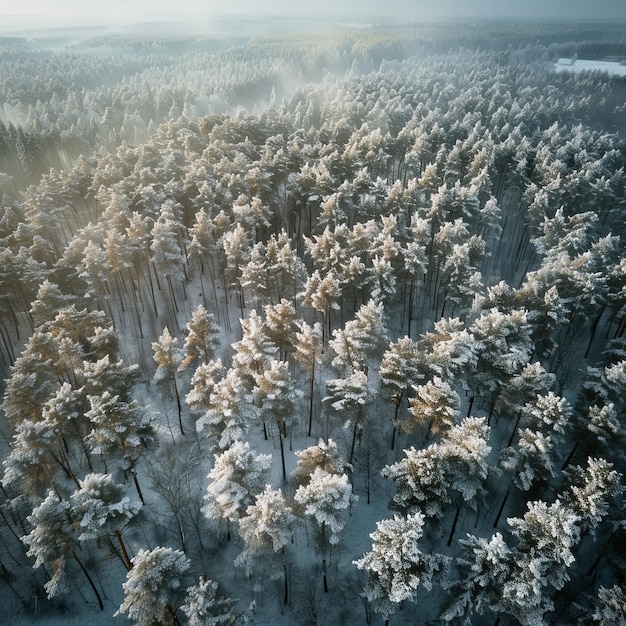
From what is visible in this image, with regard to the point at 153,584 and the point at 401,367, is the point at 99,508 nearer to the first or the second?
the point at 153,584

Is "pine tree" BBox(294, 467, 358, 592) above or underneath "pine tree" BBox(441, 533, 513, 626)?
above

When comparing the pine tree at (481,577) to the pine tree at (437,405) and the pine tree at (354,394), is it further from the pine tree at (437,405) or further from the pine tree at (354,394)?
the pine tree at (354,394)

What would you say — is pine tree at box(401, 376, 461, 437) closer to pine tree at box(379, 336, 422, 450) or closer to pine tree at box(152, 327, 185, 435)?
pine tree at box(379, 336, 422, 450)

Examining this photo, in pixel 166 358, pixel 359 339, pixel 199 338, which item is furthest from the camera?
pixel 199 338

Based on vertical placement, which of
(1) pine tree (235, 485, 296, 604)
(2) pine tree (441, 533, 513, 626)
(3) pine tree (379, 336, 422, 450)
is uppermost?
(3) pine tree (379, 336, 422, 450)

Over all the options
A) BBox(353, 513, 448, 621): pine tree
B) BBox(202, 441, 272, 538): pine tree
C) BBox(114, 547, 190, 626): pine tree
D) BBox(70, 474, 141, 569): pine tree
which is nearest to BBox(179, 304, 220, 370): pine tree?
BBox(202, 441, 272, 538): pine tree

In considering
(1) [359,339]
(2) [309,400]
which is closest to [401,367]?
(1) [359,339]

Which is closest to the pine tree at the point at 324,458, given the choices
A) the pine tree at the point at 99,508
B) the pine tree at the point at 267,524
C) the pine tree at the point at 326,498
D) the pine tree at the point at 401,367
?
the pine tree at the point at 326,498

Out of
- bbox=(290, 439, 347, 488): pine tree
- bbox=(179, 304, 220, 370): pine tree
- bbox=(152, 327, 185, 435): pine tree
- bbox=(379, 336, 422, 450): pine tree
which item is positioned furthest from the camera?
bbox=(179, 304, 220, 370): pine tree

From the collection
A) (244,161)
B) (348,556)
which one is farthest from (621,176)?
(348,556)

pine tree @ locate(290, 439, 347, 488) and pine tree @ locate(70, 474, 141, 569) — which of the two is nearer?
pine tree @ locate(70, 474, 141, 569)
